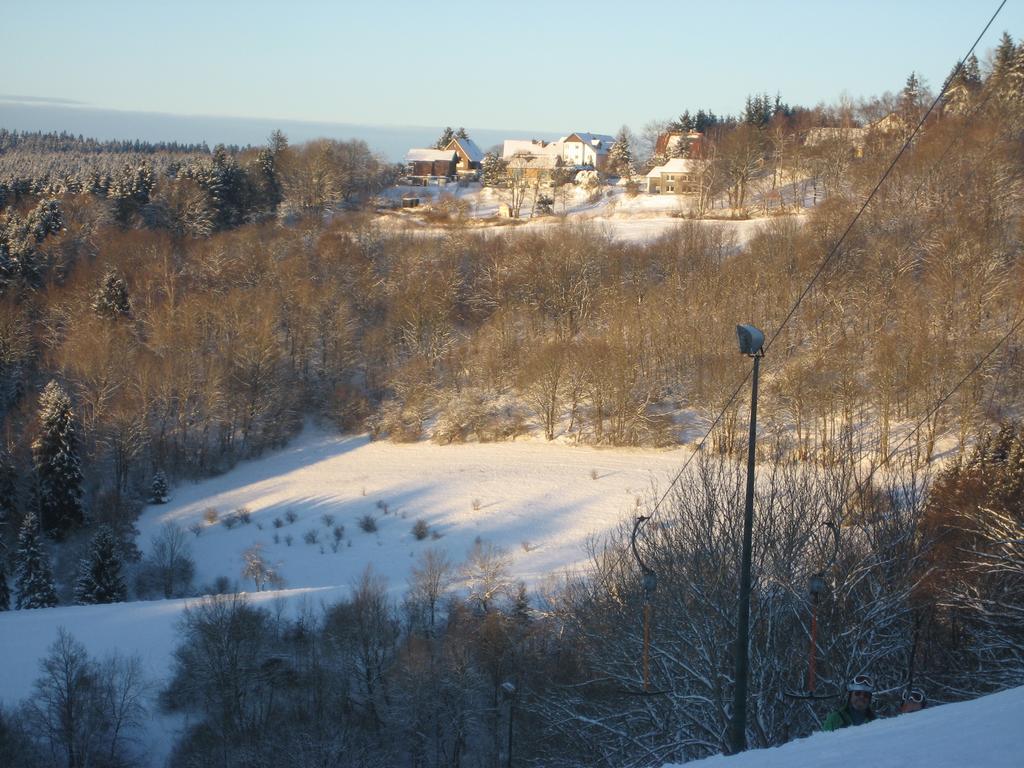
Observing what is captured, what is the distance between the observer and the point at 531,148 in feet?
200

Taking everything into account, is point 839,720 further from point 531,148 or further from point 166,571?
point 531,148

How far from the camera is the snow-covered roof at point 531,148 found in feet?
195

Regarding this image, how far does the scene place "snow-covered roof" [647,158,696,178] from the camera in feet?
151

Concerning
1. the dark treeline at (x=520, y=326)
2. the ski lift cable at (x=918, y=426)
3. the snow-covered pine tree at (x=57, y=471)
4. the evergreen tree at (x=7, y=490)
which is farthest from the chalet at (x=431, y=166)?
the ski lift cable at (x=918, y=426)

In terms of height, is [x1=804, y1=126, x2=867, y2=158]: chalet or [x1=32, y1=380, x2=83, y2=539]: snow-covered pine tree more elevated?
[x1=804, y1=126, x2=867, y2=158]: chalet

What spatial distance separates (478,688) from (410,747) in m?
1.42

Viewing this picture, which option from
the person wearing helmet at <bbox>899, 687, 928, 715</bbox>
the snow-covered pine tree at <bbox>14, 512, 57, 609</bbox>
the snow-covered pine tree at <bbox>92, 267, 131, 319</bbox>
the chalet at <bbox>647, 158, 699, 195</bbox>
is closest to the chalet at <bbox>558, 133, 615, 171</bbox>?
the chalet at <bbox>647, 158, 699, 195</bbox>

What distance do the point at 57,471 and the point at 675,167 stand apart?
35.2 meters

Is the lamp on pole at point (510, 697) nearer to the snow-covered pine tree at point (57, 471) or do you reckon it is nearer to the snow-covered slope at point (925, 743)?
the snow-covered slope at point (925, 743)

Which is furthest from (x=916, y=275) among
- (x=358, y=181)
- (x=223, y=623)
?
(x=358, y=181)

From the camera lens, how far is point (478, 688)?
14016mm

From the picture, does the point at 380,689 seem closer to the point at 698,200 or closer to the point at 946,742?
the point at 946,742

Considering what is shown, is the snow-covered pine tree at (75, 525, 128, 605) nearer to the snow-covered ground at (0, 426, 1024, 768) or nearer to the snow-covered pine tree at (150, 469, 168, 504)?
the snow-covered ground at (0, 426, 1024, 768)

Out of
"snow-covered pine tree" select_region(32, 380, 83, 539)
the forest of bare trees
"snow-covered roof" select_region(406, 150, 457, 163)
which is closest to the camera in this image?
the forest of bare trees
